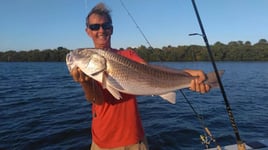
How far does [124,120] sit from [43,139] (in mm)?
7458

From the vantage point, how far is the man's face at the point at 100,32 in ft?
12.6

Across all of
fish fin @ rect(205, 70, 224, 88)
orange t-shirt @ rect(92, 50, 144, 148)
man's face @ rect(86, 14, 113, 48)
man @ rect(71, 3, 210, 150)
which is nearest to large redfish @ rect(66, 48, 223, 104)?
fish fin @ rect(205, 70, 224, 88)

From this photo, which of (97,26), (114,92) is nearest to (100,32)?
(97,26)

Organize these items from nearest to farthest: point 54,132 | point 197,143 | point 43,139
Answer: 1. point 197,143
2. point 43,139
3. point 54,132

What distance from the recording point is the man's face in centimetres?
383

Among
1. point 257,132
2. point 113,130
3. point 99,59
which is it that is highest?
point 99,59

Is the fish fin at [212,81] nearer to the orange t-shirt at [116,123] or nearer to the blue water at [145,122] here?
the orange t-shirt at [116,123]

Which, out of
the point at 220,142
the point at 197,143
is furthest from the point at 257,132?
the point at 197,143

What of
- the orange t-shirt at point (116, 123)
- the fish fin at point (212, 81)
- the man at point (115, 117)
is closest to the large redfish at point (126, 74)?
the fish fin at point (212, 81)

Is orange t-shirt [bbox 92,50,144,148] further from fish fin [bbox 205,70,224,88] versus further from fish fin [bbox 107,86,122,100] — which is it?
fish fin [bbox 205,70,224,88]

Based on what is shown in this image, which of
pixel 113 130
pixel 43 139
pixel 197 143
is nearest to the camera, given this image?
pixel 113 130

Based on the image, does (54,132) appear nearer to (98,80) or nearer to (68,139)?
(68,139)

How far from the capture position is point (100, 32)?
3828 millimetres

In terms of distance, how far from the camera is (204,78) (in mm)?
3641
